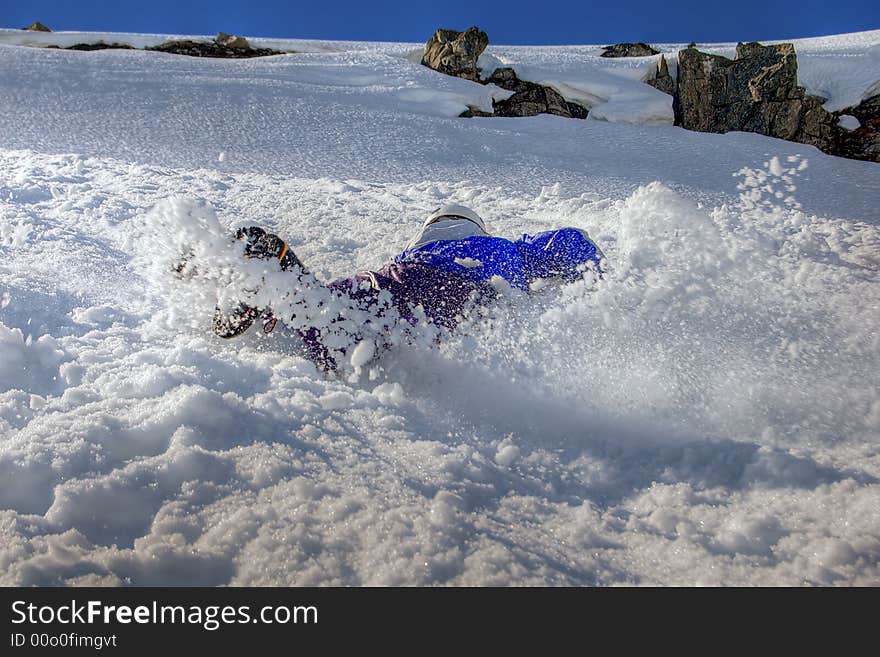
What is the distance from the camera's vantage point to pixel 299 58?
14.8 feet

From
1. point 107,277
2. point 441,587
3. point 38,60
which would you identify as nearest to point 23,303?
point 107,277

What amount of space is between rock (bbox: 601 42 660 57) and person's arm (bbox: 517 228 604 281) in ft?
22.0

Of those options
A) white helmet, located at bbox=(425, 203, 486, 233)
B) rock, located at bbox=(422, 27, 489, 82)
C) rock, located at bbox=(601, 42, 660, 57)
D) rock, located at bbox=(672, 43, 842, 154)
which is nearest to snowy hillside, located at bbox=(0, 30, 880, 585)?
white helmet, located at bbox=(425, 203, 486, 233)

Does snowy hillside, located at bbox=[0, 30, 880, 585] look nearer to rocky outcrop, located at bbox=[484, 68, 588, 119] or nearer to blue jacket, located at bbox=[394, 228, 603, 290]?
blue jacket, located at bbox=[394, 228, 603, 290]

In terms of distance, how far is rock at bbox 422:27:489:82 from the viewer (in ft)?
17.3

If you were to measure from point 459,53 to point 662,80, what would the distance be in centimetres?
183

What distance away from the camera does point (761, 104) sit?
14.6 feet

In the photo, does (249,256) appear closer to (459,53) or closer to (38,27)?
(459,53)

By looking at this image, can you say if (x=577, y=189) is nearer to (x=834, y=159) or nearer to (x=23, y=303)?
(x=834, y=159)

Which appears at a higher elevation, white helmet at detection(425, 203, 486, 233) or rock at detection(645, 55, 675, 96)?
rock at detection(645, 55, 675, 96)

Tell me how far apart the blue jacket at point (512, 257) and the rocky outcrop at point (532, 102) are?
3.48 meters

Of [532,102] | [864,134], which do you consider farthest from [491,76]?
[864,134]

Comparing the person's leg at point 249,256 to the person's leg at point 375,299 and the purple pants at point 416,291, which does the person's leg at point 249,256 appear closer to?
the person's leg at point 375,299

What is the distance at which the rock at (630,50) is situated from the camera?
7.25 m
